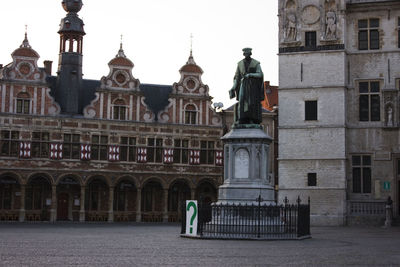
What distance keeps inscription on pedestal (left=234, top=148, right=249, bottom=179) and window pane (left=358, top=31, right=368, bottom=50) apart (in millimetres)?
15272

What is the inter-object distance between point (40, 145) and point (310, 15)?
16615mm

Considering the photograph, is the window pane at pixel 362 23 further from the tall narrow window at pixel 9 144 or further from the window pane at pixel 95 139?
the tall narrow window at pixel 9 144

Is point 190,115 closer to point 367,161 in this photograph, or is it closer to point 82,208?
point 82,208

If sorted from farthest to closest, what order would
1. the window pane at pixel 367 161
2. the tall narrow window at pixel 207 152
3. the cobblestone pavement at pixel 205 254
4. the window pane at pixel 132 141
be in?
the tall narrow window at pixel 207 152 → the window pane at pixel 132 141 → the window pane at pixel 367 161 → the cobblestone pavement at pixel 205 254

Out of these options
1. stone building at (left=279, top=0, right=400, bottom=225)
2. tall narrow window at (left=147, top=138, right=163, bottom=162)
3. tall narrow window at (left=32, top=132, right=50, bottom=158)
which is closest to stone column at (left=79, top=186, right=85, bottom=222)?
tall narrow window at (left=32, top=132, right=50, bottom=158)

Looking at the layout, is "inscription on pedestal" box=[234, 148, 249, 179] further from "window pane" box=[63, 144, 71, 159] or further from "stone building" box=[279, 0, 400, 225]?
"window pane" box=[63, 144, 71, 159]

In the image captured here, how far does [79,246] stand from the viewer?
14281 millimetres

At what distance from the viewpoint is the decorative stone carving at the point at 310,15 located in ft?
101

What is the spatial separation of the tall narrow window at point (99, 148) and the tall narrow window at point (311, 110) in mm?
12925

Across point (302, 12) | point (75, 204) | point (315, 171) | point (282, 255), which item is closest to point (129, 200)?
point (75, 204)

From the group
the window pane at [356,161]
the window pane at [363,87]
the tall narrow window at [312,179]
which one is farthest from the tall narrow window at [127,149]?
the window pane at [363,87]

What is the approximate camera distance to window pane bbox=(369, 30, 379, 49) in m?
30.7

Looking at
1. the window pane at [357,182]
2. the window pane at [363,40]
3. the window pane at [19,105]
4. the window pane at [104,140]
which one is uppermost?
the window pane at [363,40]

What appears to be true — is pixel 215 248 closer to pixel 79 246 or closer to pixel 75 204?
pixel 79 246
